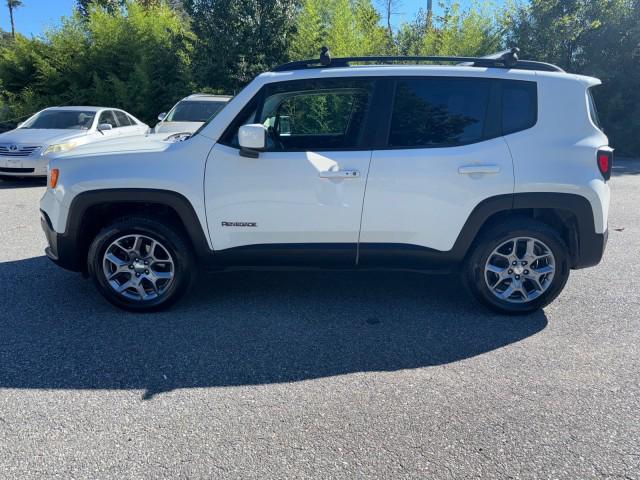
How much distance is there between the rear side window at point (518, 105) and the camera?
3.95 m

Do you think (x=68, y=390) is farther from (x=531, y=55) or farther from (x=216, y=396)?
(x=531, y=55)

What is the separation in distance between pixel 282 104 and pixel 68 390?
2.55m

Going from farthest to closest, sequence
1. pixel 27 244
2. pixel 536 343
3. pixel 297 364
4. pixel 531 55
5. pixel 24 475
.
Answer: pixel 531 55, pixel 27 244, pixel 536 343, pixel 297 364, pixel 24 475

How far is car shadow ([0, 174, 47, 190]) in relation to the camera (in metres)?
10.2

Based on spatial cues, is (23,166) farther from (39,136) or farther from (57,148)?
(39,136)

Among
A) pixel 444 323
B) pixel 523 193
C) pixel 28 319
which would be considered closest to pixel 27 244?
pixel 28 319

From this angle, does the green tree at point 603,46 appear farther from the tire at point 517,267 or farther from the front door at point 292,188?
the front door at point 292,188

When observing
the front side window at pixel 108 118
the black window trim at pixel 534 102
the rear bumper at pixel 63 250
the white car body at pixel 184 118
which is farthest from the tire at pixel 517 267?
the front side window at pixel 108 118

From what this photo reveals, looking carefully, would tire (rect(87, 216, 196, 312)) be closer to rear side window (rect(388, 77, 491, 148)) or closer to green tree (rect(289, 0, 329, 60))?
rear side window (rect(388, 77, 491, 148))

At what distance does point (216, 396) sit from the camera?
3.02 meters

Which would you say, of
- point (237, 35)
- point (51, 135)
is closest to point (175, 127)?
point (51, 135)

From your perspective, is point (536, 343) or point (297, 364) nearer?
point (297, 364)

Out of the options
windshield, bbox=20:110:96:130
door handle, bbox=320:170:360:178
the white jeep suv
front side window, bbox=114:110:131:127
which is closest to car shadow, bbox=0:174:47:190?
windshield, bbox=20:110:96:130

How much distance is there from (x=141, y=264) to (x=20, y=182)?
325 inches
